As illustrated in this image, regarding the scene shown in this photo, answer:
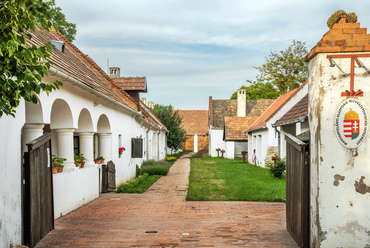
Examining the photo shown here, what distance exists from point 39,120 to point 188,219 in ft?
12.5

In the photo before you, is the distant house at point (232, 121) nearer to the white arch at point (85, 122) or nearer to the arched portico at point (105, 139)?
the arched portico at point (105, 139)

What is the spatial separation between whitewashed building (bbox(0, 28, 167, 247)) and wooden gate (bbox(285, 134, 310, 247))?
445 centimetres

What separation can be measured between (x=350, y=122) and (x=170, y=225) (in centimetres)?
418

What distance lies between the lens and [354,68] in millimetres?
5492

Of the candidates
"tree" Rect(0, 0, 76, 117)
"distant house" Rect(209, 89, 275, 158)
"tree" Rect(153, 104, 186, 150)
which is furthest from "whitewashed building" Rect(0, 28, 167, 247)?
"tree" Rect(153, 104, 186, 150)

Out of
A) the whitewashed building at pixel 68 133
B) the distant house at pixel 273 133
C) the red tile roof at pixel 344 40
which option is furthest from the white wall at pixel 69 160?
the distant house at pixel 273 133

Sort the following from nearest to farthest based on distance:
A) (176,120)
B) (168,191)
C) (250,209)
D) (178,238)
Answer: (178,238), (250,209), (168,191), (176,120)

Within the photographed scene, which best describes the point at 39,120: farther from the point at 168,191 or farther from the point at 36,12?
the point at 168,191

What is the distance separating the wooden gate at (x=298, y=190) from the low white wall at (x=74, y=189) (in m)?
A: 5.02

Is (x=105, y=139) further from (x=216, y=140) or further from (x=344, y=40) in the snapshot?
(x=216, y=140)

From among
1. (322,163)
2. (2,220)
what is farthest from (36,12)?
(322,163)

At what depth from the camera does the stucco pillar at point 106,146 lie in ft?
46.9

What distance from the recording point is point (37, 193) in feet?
21.5

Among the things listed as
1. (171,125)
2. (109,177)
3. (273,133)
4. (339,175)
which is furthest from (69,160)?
(171,125)
